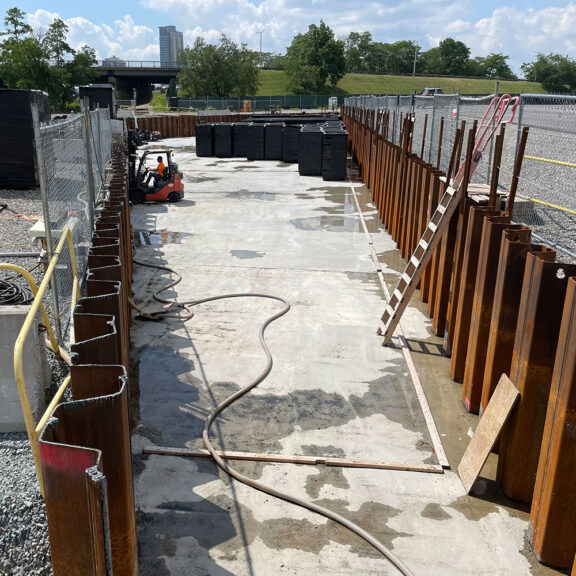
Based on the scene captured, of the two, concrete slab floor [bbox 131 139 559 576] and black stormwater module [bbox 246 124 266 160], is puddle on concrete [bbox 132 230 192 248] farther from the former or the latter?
black stormwater module [bbox 246 124 266 160]

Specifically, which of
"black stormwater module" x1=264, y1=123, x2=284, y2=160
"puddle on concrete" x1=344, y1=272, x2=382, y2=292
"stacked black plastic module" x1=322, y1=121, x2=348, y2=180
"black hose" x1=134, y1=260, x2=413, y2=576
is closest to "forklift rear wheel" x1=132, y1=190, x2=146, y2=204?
"stacked black plastic module" x1=322, y1=121, x2=348, y2=180

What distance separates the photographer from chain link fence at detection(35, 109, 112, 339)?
566 centimetres

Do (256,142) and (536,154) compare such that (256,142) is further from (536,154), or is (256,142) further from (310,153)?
(536,154)

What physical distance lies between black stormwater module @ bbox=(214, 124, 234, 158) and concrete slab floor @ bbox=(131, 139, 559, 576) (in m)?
19.5

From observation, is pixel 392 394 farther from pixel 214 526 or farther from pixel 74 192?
pixel 74 192

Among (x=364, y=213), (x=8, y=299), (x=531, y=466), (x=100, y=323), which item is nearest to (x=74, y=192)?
(x=8, y=299)

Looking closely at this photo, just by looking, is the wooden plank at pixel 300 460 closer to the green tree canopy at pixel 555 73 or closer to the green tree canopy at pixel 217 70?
the green tree canopy at pixel 217 70

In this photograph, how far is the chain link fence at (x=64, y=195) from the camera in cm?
566

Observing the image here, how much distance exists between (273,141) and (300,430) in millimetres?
24880

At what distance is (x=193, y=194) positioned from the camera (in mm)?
19672

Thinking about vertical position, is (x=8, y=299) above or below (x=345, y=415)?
above

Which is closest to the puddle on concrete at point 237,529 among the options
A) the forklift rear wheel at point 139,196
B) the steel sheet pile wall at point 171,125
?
the forklift rear wheel at point 139,196

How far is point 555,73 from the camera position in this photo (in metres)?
128

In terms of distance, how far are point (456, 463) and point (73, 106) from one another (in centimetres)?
8905
